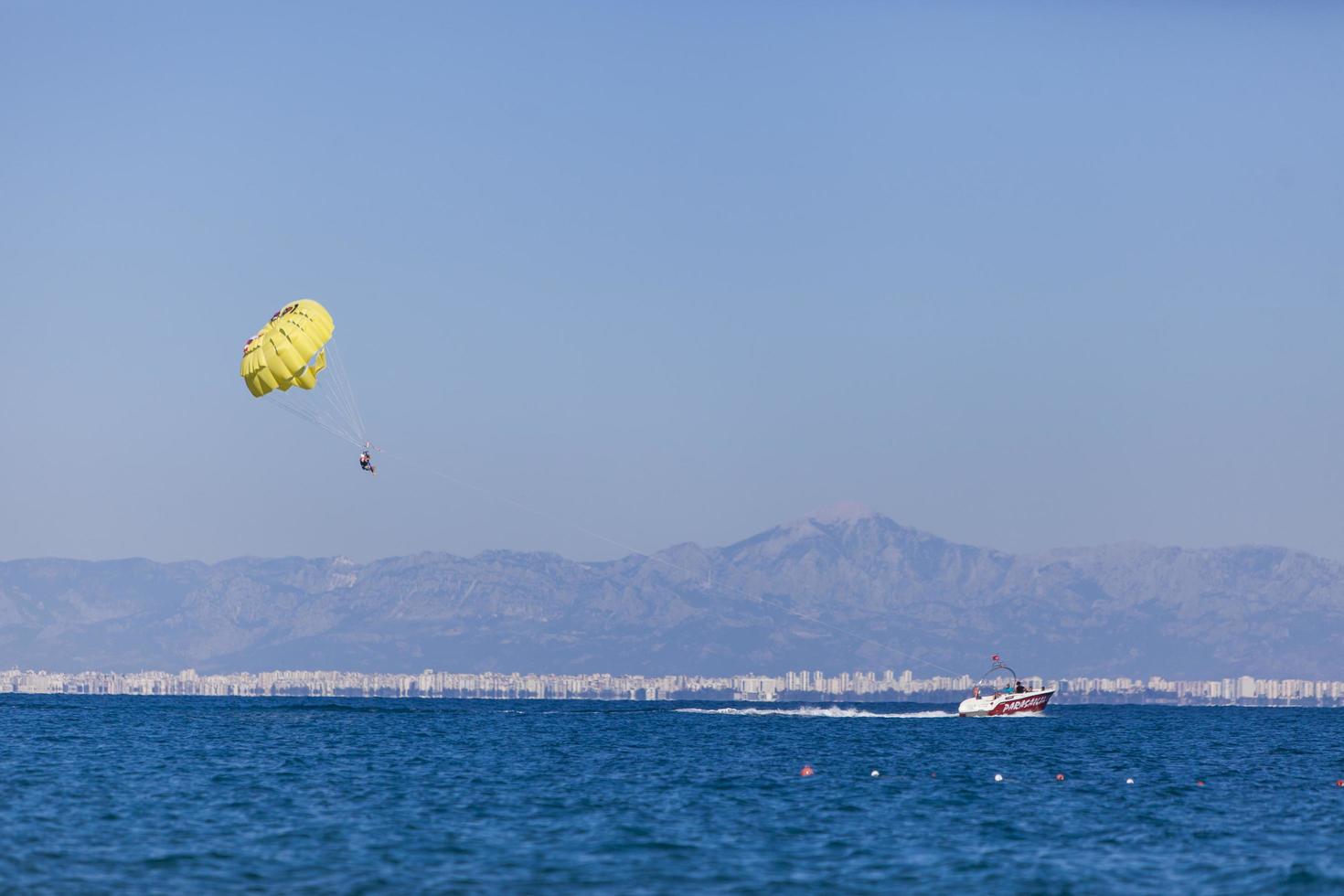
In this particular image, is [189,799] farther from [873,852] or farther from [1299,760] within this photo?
[1299,760]

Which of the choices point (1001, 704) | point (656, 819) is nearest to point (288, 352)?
point (656, 819)

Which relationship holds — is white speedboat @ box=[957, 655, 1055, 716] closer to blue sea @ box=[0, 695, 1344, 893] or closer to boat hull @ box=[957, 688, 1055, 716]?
boat hull @ box=[957, 688, 1055, 716]

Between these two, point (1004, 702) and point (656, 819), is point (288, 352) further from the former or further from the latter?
point (1004, 702)

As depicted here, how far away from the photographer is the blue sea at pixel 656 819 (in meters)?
38.8

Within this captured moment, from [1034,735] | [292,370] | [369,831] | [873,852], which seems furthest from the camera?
[1034,735]

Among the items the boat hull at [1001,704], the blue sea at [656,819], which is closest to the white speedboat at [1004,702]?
the boat hull at [1001,704]

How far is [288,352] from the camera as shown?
8056 centimetres

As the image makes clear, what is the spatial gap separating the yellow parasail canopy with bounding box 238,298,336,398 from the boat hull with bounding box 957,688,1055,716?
87.3 meters

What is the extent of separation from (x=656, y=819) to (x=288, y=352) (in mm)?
39932

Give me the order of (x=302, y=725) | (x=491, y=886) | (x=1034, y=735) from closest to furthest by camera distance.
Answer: (x=491, y=886)
(x=1034, y=735)
(x=302, y=725)

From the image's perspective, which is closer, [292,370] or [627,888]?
[627,888]

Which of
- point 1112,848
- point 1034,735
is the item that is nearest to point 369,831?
point 1112,848

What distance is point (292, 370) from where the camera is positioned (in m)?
81.0

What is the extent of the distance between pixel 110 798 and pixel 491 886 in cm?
2466
